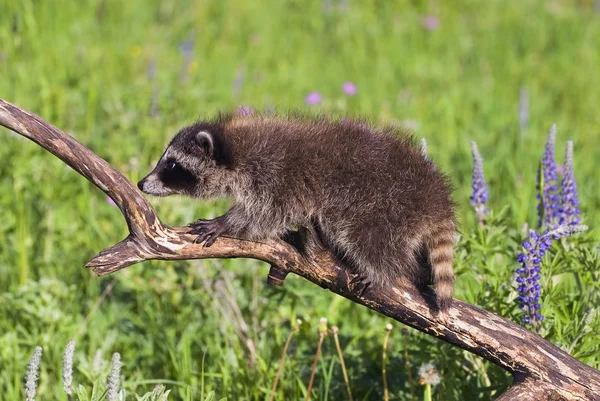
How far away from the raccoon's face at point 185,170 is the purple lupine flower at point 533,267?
1.42m

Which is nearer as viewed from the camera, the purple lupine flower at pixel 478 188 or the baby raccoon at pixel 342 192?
the baby raccoon at pixel 342 192

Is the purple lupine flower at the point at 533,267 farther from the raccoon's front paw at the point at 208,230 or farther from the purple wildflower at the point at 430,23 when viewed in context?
the purple wildflower at the point at 430,23

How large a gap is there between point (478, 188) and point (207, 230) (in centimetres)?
130

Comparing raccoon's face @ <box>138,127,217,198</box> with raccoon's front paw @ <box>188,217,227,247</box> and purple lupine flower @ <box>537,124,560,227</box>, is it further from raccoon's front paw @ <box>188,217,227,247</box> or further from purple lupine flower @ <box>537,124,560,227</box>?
purple lupine flower @ <box>537,124,560,227</box>

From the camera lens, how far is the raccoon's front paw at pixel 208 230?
132 inches

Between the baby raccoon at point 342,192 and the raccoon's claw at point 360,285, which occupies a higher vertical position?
the baby raccoon at point 342,192

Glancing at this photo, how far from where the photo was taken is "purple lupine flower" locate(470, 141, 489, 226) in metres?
3.78

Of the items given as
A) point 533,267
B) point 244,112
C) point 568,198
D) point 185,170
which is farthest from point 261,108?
point 533,267

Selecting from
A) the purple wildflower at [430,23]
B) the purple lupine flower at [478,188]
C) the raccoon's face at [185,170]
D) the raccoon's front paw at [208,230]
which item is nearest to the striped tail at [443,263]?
the purple lupine flower at [478,188]

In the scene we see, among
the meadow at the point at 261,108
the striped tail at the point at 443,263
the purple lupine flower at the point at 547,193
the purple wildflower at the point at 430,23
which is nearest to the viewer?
the striped tail at the point at 443,263

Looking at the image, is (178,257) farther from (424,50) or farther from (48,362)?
(424,50)

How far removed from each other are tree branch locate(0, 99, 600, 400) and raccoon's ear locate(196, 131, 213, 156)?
53 cm

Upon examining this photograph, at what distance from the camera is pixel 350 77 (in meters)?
→ 8.98

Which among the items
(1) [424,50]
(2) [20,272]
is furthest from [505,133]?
(2) [20,272]
